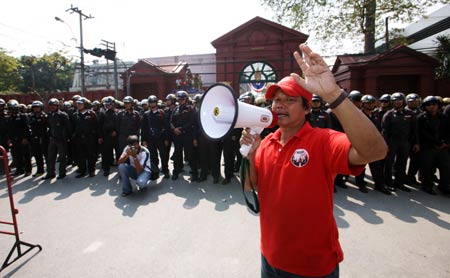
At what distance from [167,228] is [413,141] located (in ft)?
17.9

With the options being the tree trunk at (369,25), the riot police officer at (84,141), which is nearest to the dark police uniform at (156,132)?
the riot police officer at (84,141)

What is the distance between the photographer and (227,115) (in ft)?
5.77

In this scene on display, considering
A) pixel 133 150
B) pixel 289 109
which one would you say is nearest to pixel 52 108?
pixel 133 150

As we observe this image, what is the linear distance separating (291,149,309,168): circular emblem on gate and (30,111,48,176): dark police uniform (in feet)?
26.0

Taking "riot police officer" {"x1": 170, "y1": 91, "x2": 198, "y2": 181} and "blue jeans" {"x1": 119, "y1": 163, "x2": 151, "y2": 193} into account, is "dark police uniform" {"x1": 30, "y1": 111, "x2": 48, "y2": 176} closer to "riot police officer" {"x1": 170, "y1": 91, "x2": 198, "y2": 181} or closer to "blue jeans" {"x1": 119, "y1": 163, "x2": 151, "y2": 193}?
"blue jeans" {"x1": 119, "y1": 163, "x2": 151, "y2": 193}

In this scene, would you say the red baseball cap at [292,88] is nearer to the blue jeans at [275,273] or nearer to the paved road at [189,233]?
the blue jeans at [275,273]

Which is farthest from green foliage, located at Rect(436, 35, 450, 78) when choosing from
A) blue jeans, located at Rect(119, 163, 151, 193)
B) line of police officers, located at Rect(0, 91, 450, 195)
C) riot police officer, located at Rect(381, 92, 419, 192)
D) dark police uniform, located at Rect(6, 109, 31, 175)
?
dark police uniform, located at Rect(6, 109, 31, 175)

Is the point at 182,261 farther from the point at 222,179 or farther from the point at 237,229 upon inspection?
the point at 222,179

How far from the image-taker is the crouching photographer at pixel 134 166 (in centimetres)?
541

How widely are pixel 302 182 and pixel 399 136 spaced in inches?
206

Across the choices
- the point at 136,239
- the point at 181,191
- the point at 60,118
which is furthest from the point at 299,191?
the point at 60,118

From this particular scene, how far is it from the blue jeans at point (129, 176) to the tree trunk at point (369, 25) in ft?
62.9

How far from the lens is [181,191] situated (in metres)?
5.55

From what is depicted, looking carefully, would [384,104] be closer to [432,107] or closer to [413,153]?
[432,107]
